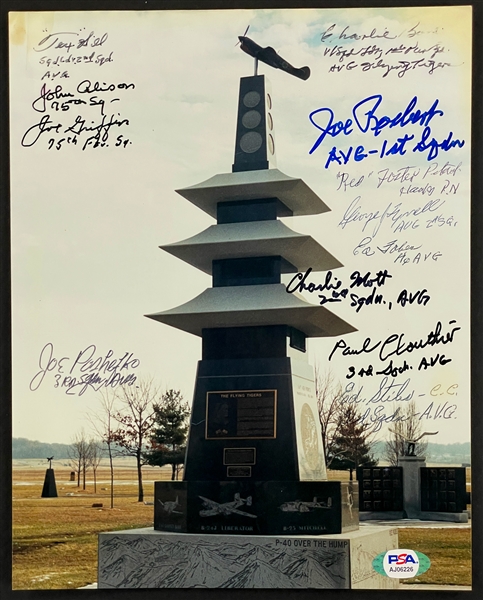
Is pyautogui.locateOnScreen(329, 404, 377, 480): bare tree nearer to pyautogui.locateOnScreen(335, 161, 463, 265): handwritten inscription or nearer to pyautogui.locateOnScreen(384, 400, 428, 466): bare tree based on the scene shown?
pyautogui.locateOnScreen(384, 400, 428, 466): bare tree

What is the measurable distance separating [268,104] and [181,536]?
501cm

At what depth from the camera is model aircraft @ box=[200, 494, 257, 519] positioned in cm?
1373

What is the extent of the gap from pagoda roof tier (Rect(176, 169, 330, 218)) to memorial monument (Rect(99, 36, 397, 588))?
15 millimetres

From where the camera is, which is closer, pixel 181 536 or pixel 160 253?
pixel 181 536

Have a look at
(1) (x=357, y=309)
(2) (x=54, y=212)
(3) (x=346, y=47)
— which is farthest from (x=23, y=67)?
(1) (x=357, y=309)

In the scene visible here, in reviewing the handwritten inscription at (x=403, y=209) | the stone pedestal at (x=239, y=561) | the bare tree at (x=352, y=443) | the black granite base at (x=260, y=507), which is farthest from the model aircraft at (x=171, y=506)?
the handwritten inscription at (x=403, y=209)

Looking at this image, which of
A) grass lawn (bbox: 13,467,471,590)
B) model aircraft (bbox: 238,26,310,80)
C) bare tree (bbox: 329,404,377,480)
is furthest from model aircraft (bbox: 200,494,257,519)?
model aircraft (bbox: 238,26,310,80)

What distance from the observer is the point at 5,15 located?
46.9ft

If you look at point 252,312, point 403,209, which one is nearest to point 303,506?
point 252,312

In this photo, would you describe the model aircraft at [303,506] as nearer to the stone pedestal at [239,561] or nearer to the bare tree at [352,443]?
the stone pedestal at [239,561]

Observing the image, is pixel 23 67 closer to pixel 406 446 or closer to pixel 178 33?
pixel 178 33

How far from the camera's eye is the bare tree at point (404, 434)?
14117 millimetres

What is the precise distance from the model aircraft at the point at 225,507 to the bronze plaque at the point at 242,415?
705 mm
